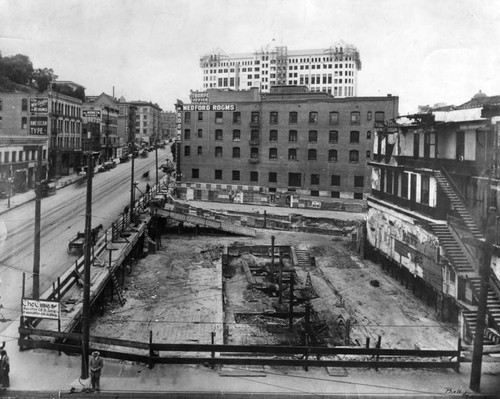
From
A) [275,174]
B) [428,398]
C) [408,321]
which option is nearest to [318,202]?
[275,174]

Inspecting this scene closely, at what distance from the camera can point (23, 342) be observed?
662 inches

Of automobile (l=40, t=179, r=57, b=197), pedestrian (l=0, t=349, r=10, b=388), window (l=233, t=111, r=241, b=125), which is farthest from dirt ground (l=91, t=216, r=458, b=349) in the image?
window (l=233, t=111, r=241, b=125)

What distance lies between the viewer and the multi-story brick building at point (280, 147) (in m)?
58.6

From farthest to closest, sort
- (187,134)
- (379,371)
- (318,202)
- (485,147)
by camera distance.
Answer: (187,134) → (318,202) → (485,147) → (379,371)

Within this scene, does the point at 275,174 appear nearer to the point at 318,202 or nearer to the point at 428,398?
the point at 318,202

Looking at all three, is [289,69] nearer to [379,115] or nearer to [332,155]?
[332,155]

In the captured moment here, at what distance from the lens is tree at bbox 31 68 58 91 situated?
7700 centimetres

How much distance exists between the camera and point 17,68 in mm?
71062

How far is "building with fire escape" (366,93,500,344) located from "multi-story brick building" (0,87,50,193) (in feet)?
113

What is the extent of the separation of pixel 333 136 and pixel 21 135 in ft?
129

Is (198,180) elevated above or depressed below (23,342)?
above

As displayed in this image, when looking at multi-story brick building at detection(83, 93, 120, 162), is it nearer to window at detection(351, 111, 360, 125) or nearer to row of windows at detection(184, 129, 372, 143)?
row of windows at detection(184, 129, 372, 143)

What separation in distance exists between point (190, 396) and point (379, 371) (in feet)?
22.5

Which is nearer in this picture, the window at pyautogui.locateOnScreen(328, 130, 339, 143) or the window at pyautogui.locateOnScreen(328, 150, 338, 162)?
the window at pyautogui.locateOnScreen(328, 130, 339, 143)
